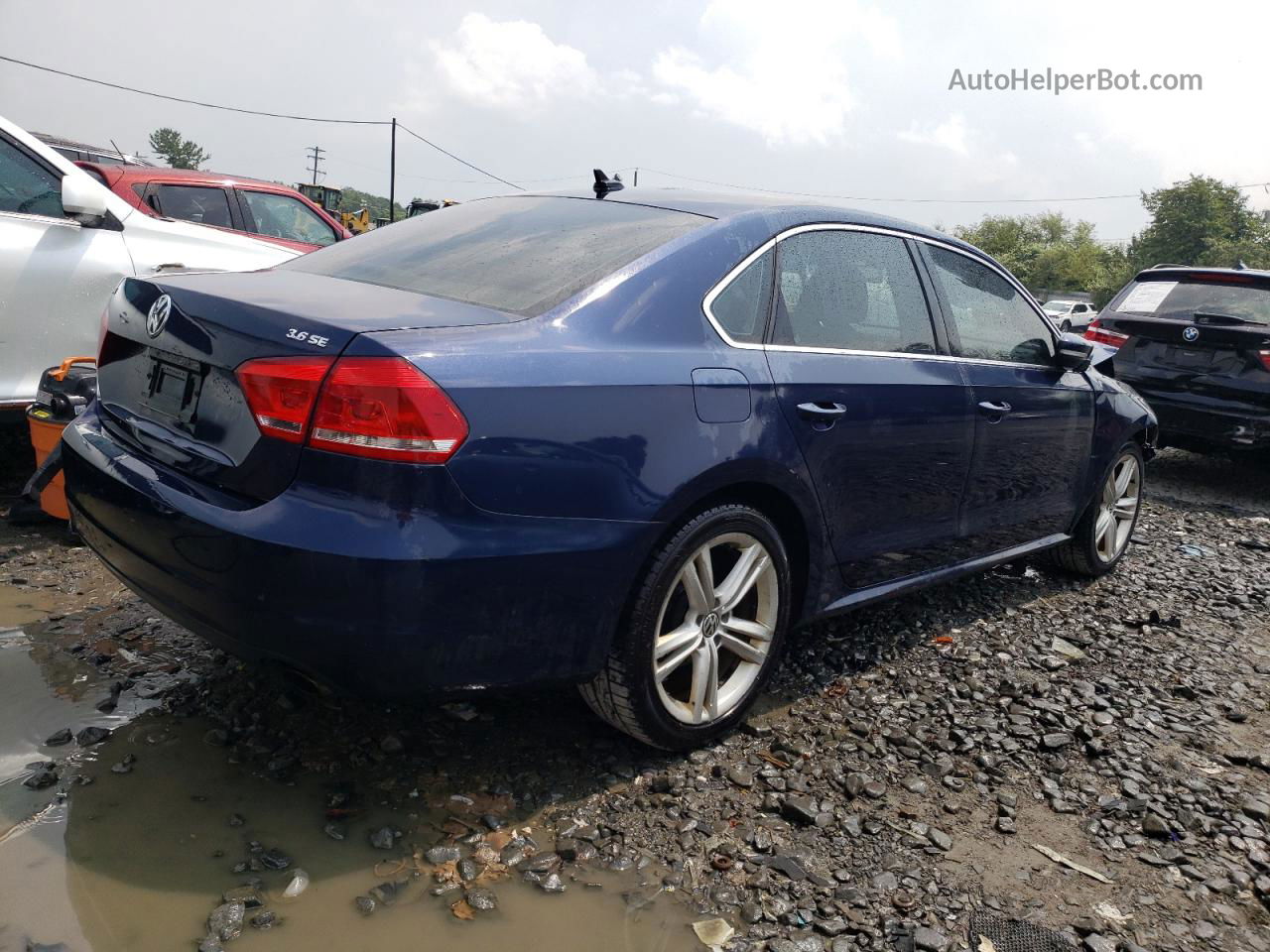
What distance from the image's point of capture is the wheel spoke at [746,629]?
2959mm

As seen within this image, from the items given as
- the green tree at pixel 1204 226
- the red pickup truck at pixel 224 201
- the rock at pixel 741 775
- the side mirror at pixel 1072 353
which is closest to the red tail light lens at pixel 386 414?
the rock at pixel 741 775

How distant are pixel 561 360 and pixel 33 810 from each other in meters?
1.68

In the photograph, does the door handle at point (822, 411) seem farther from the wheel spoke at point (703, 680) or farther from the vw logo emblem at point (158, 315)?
the vw logo emblem at point (158, 315)

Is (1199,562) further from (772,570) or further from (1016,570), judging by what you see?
(772,570)

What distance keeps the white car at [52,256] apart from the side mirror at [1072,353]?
381cm

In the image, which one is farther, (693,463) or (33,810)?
(693,463)

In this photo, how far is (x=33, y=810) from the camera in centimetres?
247

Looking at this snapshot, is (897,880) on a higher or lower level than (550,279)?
lower

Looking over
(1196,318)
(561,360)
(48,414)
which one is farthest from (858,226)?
(1196,318)

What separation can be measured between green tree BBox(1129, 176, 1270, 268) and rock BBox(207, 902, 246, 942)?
86.1 metres

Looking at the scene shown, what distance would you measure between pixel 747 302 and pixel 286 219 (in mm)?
6671

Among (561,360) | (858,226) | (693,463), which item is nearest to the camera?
(561,360)

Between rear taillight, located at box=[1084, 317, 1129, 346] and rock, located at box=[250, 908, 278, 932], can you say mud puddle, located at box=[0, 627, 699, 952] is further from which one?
rear taillight, located at box=[1084, 317, 1129, 346]

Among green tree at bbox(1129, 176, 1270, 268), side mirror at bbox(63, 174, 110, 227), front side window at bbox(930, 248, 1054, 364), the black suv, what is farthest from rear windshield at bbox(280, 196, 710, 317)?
green tree at bbox(1129, 176, 1270, 268)
